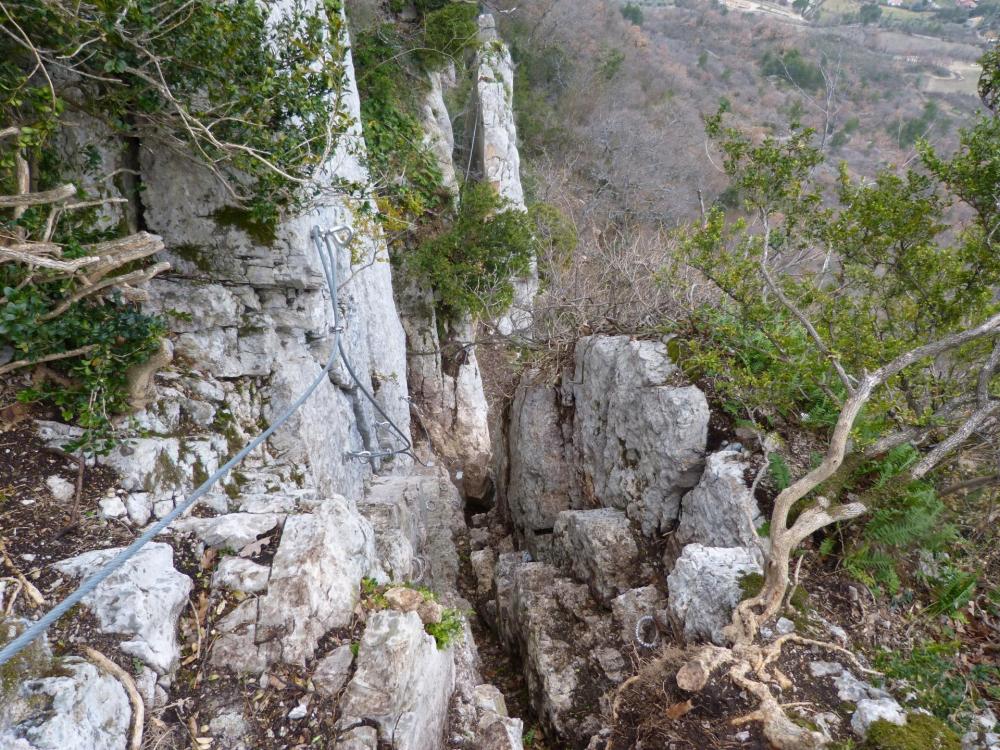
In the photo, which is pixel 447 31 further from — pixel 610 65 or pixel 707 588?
pixel 610 65

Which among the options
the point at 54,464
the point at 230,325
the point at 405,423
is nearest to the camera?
the point at 54,464

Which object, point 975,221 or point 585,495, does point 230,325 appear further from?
point 975,221

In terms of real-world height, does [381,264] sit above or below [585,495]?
above

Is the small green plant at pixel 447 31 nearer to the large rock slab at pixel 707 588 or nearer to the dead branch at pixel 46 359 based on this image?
the dead branch at pixel 46 359

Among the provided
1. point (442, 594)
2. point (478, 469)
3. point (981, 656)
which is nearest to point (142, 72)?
point (442, 594)

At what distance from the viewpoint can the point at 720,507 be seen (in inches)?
211

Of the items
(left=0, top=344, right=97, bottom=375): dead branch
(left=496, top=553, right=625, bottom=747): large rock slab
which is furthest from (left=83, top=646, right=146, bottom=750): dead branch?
(left=496, top=553, right=625, bottom=747): large rock slab

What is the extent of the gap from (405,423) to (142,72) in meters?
6.79

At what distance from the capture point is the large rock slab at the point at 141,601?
2.73 metres

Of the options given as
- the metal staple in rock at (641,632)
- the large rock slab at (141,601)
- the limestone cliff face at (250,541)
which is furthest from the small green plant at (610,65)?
the large rock slab at (141,601)

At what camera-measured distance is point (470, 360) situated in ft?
44.0

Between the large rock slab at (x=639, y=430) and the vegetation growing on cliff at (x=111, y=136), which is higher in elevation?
the vegetation growing on cliff at (x=111, y=136)

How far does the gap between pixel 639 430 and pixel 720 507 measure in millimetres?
1545

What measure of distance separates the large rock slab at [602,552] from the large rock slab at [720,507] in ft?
2.38
